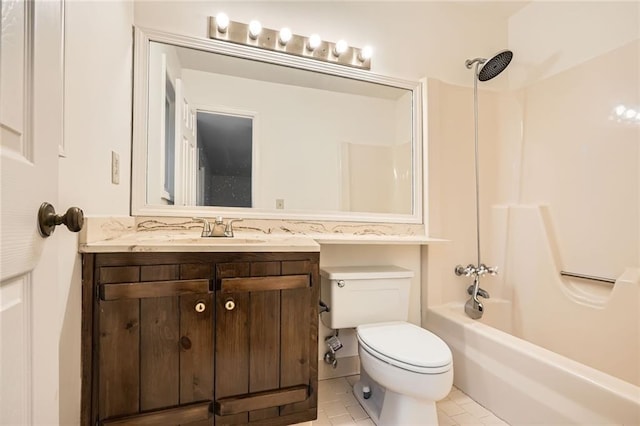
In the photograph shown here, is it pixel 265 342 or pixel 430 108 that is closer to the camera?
pixel 265 342

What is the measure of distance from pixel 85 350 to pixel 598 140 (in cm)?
252

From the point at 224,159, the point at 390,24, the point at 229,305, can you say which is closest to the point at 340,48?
the point at 390,24

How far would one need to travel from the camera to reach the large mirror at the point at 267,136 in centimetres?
153

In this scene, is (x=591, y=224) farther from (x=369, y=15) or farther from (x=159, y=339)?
(x=159, y=339)

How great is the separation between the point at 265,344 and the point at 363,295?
0.61m

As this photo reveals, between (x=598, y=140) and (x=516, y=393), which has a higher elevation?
(x=598, y=140)

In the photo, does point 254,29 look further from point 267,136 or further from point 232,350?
point 232,350

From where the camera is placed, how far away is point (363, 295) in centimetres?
156

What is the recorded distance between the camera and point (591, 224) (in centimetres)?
165

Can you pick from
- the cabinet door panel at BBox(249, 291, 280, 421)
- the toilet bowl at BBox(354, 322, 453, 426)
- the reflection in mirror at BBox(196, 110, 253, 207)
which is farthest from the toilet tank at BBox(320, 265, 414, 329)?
the reflection in mirror at BBox(196, 110, 253, 207)

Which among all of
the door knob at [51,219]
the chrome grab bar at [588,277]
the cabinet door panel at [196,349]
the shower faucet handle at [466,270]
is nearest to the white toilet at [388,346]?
the shower faucet handle at [466,270]

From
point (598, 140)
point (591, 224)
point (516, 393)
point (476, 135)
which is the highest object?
point (476, 135)

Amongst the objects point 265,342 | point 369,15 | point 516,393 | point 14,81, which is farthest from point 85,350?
point 369,15

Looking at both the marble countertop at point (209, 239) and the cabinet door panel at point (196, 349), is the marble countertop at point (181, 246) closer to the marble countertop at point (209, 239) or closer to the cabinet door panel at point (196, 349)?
the marble countertop at point (209, 239)
